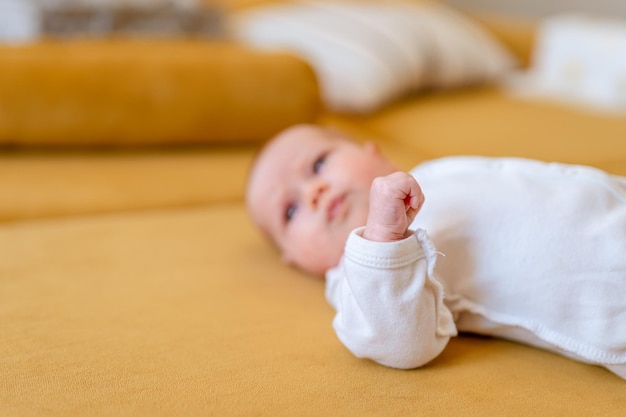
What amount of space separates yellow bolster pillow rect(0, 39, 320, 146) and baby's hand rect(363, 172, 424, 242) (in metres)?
0.95

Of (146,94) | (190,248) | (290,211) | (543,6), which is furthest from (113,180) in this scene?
(543,6)

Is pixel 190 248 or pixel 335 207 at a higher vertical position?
pixel 335 207

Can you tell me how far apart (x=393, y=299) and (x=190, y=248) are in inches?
19.0

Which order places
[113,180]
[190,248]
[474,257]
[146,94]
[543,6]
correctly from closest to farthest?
[474,257], [190,248], [113,180], [146,94], [543,6]

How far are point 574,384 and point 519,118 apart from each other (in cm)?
119

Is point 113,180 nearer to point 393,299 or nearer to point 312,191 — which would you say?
point 312,191

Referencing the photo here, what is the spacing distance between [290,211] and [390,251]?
0.36 meters

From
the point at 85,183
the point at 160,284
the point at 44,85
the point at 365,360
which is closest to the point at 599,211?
the point at 365,360

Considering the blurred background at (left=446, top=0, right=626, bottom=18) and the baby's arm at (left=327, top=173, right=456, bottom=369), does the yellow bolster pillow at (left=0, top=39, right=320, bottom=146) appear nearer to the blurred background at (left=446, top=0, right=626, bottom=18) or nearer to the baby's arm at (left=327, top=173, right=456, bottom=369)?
the baby's arm at (left=327, top=173, right=456, bottom=369)

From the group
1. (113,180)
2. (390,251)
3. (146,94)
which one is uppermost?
(390,251)

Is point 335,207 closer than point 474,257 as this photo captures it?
No

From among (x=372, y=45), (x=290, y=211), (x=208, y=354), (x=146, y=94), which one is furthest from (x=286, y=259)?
(x=372, y=45)

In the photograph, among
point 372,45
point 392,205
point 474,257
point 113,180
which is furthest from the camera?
point 372,45

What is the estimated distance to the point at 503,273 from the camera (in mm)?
880
